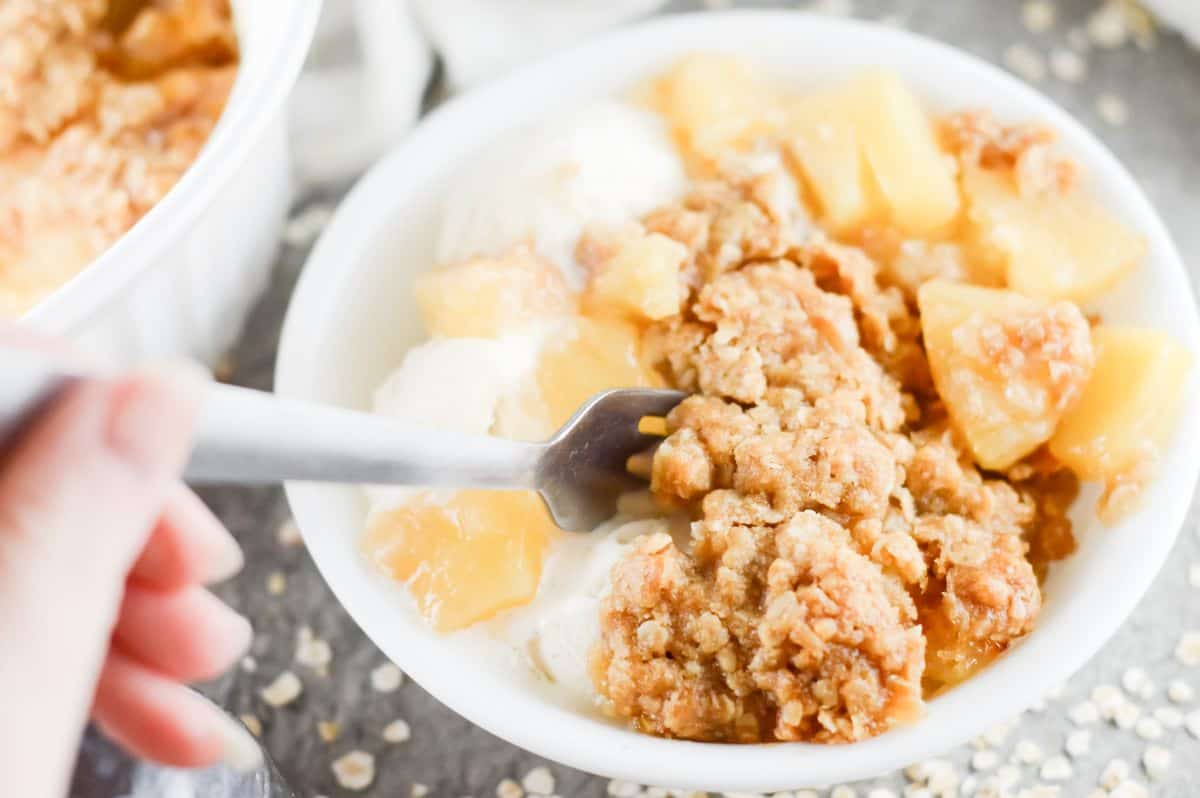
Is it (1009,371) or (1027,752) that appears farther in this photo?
(1027,752)

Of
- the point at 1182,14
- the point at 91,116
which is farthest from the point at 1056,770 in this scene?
the point at 91,116

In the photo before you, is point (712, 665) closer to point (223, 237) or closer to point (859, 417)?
point (859, 417)

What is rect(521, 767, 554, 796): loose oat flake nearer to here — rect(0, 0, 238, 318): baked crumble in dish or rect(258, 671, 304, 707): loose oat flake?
rect(258, 671, 304, 707): loose oat flake

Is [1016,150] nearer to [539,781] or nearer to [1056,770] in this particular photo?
[1056,770]

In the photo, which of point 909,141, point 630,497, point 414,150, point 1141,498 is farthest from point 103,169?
point 1141,498

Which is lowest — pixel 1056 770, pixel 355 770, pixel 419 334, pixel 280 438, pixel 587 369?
pixel 355 770

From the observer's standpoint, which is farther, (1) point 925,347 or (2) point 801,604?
(1) point 925,347

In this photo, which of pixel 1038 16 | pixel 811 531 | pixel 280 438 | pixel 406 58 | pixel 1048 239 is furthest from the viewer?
pixel 1038 16
